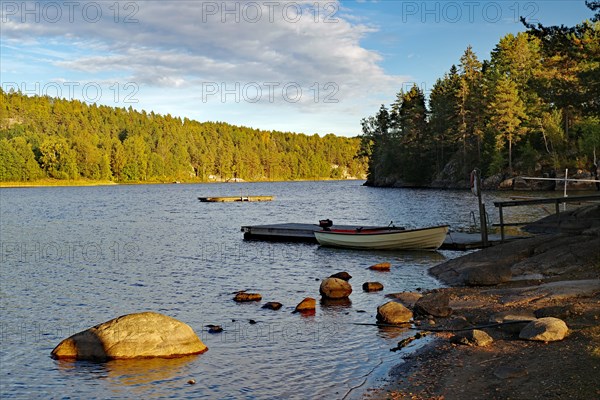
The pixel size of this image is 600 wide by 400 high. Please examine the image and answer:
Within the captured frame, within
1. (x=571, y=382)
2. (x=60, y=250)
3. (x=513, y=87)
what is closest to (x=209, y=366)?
(x=571, y=382)

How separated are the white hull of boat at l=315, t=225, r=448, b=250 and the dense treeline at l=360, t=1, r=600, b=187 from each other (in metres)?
39.8

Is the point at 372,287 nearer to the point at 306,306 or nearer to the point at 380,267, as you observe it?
the point at 306,306

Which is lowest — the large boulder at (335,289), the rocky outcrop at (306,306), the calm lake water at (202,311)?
the calm lake water at (202,311)

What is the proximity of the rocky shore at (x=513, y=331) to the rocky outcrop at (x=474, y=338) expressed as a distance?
0.02m

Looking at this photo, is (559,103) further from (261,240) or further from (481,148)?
(481,148)

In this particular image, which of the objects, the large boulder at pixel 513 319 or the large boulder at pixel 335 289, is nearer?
the large boulder at pixel 513 319

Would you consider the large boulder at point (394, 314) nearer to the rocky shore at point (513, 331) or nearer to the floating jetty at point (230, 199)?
the rocky shore at point (513, 331)

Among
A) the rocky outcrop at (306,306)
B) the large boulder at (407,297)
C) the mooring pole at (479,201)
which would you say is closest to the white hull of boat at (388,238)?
Result: the mooring pole at (479,201)

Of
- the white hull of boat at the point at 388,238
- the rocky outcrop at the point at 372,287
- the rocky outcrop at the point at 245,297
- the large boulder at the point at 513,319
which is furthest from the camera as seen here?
the white hull of boat at the point at 388,238

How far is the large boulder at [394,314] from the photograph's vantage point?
581 inches

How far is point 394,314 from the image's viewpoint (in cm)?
1481

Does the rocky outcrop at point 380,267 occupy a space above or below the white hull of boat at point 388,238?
below

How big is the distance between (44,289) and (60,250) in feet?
43.0

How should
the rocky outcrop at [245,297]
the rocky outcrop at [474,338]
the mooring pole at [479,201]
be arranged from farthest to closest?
the mooring pole at [479,201], the rocky outcrop at [245,297], the rocky outcrop at [474,338]
